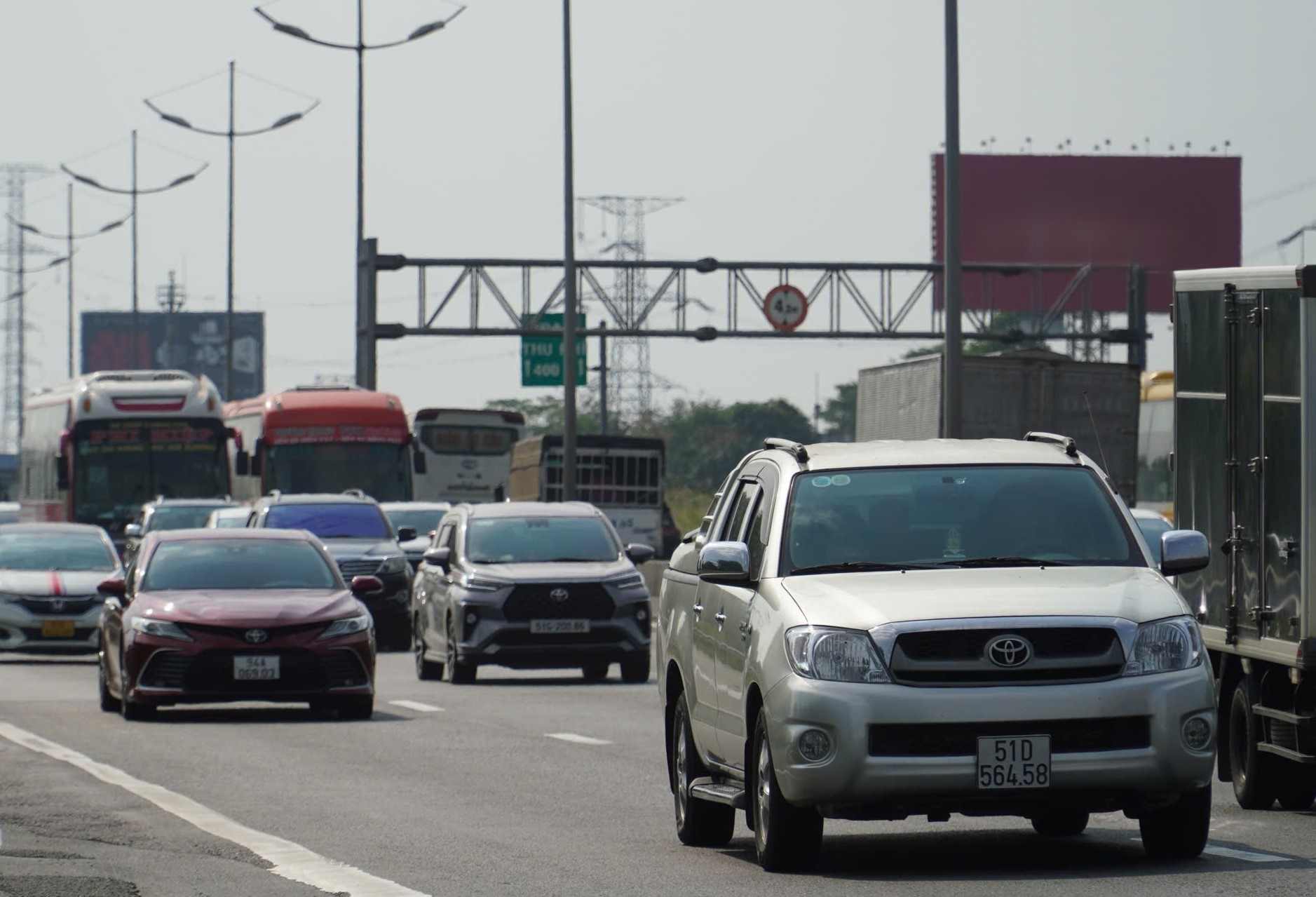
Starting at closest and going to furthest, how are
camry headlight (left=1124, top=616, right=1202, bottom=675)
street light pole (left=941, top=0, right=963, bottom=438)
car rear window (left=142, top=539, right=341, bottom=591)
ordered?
1. camry headlight (left=1124, top=616, right=1202, bottom=675)
2. car rear window (left=142, top=539, right=341, bottom=591)
3. street light pole (left=941, top=0, right=963, bottom=438)

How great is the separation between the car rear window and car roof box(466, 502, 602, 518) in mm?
5325

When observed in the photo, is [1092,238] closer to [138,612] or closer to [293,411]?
[293,411]

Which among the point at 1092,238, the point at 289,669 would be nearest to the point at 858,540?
the point at 289,669

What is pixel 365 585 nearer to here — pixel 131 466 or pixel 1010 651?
pixel 1010 651

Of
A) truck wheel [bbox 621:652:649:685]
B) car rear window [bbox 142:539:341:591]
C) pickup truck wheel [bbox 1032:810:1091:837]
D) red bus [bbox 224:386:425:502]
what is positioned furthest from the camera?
red bus [bbox 224:386:425:502]

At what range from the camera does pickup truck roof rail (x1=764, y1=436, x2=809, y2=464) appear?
11891mm

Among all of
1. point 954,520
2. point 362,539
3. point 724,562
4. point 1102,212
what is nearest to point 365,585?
point 724,562

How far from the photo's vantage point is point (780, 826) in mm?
10969

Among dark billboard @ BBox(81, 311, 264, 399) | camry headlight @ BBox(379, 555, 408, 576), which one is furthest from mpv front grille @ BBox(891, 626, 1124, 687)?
dark billboard @ BBox(81, 311, 264, 399)

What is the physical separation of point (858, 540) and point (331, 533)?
2486 centimetres

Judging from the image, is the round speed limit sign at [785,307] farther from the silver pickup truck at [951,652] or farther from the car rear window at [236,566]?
the silver pickup truck at [951,652]

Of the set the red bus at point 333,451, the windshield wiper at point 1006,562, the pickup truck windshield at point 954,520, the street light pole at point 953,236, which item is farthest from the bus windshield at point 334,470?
the windshield wiper at point 1006,562

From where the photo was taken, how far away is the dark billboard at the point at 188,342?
148500 millimetres

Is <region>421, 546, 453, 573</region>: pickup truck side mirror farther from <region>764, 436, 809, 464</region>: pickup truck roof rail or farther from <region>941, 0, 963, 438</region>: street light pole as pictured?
<region>764, 436, 809, 464</region>: pickup truck roof rail
